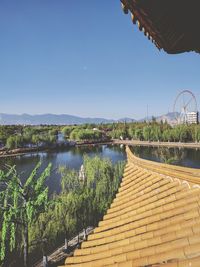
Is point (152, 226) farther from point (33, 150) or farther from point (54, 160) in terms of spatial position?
point (33, 150)

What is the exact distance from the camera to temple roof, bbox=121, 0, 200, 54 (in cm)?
207

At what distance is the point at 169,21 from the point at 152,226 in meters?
2.56

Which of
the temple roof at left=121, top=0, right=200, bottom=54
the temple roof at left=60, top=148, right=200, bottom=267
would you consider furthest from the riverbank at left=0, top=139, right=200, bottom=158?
the temple roof at left=121, top=0, right=200, bottom=54

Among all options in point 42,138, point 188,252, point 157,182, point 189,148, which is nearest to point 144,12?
point 188,252

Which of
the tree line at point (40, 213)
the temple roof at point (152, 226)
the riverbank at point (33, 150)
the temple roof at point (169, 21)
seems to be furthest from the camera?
the riverbank at point (33, 150)

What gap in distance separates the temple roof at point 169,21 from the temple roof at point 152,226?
1776 mm

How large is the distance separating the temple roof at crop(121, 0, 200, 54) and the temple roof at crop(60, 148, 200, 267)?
1776mm

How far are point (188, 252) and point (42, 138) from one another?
6211 cm

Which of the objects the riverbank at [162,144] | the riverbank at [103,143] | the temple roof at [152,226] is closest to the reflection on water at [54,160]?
the riverbank at [103,143]

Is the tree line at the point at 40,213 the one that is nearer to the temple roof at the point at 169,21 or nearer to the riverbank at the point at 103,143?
the temple roof at the point at 169,21

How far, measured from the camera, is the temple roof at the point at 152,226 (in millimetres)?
3148

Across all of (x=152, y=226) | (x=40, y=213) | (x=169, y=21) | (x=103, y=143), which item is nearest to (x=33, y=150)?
(x=103, y=143)

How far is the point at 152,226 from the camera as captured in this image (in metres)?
4.04

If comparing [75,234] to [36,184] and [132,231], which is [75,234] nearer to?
[36,184]
